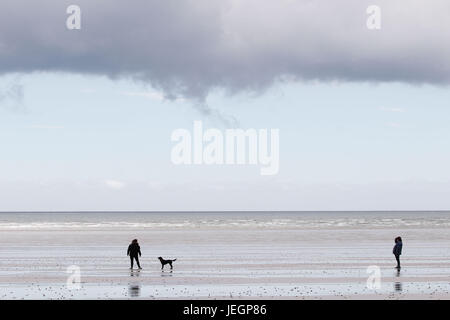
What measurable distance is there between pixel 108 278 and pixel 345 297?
12.4 m

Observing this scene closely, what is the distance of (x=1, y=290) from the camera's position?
31250 millimetres

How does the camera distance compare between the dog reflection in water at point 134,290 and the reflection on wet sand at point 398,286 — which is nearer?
the dog reflection in water at point 134,290

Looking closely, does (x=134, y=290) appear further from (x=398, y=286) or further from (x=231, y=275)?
(x=398, y=286)

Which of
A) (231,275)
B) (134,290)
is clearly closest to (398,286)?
(231,275)

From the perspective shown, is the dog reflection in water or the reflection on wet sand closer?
the dog reflection in water

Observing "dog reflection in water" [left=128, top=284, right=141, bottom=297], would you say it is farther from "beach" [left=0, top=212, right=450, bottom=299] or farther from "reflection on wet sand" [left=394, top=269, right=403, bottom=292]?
"reflection on wet sand" [left=394, top=269, right=403, bottom=292]

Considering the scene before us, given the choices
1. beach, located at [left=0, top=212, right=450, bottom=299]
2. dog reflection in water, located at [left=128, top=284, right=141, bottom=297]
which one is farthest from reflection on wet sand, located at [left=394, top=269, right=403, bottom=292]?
dog reflection in water, located at [left=128, top=284, right=141, bottom=297]

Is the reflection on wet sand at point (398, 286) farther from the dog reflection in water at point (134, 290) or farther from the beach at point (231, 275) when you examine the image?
the dog reflection in water at point (134, 290)

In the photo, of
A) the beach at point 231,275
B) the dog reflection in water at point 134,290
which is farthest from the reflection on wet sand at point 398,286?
the dog reflection in water at point 134,290
